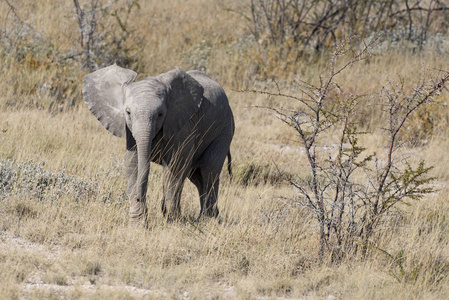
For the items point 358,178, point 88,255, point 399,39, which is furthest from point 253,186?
point 399,39

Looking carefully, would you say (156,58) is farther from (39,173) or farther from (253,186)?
(39,173)

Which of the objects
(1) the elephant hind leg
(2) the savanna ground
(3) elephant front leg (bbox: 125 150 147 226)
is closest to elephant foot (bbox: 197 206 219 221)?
(1) the elephant hind leg

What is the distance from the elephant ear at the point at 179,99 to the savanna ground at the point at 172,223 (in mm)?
865

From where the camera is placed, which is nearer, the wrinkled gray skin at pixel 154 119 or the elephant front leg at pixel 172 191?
the wrinkled gray skin at pixel 154 119

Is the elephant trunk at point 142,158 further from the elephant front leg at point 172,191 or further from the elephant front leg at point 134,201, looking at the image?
the elephant front leg at point 172,191

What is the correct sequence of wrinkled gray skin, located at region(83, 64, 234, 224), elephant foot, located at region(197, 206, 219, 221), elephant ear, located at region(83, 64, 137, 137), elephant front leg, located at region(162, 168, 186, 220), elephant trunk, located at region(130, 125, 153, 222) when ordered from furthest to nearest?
elephant foot, located at region(197, 206, 219, 221) < elephant front leg, located at region(162, 168, 186, 220) < elephant ear, located at region(83, 64, 137, 137) < wrinkled gray skin, located at region(83, 64, 234, 224) < elephant trunk, located at region(130, 125, 153, 222)

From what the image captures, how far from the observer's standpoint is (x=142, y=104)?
17.2 ft

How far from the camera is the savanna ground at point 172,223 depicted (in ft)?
15.6

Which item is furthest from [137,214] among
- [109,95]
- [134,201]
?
[109,95]

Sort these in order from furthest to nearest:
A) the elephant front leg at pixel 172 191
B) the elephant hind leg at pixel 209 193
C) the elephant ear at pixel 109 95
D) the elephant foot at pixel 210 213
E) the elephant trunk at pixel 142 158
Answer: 1. the elephant hind leg at pixel 209 193
2. the elephant foot at pixel 210 213
3. the elephant front leg at pixel 172 191
4. the elephant ear at pixel 109 95
5. the elephant trunk at pixel 142 158

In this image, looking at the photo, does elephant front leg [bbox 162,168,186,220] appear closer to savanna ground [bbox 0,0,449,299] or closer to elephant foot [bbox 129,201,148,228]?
savanna ground [bbox 0,0,449,299]

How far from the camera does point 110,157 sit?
7770 millimetres

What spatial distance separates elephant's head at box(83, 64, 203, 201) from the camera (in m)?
5.18

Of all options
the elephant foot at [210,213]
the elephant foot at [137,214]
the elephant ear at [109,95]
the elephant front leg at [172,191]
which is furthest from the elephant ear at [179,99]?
the elephant foot at [210,213]
